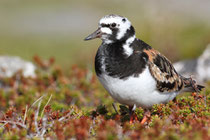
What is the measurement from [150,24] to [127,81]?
14.9 metres

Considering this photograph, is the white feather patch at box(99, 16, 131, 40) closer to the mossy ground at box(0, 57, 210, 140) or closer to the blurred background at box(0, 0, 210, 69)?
the mossy ground at box(0, 57, 210, 140)

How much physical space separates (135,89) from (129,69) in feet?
1.05

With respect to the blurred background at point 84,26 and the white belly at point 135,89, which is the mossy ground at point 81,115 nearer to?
the white belly at point 135,89

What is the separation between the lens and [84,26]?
3512 cm

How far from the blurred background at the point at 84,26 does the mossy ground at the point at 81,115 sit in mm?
5627

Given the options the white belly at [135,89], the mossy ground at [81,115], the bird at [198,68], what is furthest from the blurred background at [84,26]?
the white belly at [135,89]

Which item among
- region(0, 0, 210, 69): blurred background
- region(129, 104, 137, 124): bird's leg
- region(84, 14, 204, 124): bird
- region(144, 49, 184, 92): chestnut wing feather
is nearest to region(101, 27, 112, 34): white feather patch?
region(84, 14, 204, 124): bird

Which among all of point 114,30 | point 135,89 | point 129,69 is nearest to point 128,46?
point 114,30

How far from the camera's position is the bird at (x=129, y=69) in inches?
225

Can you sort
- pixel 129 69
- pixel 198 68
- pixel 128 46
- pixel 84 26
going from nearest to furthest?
1. pixel 129 69
2. pixel 128 46
3. pixel 198 68
4. pixel 84 26

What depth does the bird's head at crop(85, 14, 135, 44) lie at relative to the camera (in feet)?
20.1

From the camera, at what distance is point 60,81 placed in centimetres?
942

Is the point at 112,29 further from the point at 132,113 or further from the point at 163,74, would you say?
the point at 132,113

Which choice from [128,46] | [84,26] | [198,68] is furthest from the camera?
[84,26]
